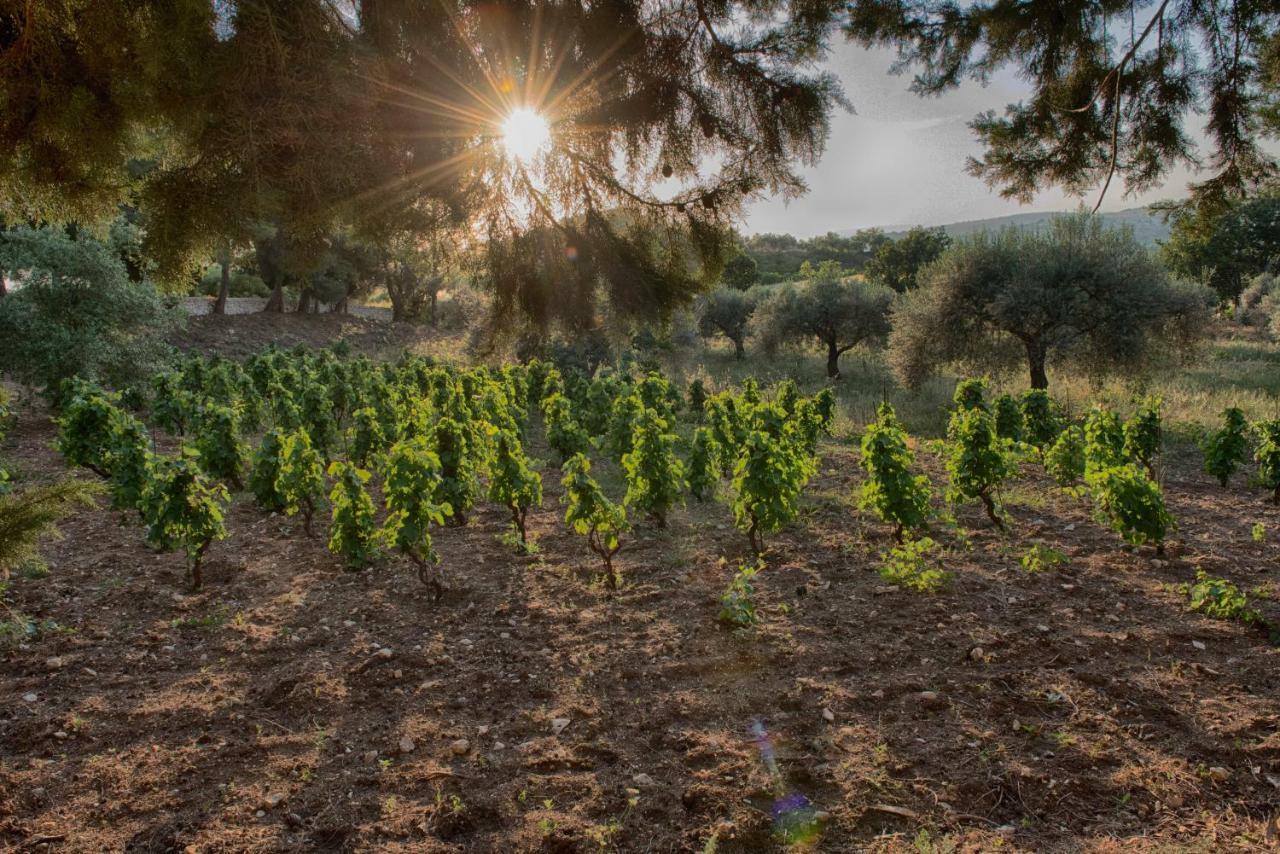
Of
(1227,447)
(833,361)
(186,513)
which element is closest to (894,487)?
(1227,447)

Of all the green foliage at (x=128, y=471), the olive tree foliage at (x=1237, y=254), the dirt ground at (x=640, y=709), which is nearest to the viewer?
the dirt ground at (x=640, y=709)

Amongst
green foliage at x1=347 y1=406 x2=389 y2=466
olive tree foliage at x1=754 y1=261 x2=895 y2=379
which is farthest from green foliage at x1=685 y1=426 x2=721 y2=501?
olive tree foliage at x1=754 y1=261 x2=895 y2=379

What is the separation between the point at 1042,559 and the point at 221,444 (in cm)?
1016

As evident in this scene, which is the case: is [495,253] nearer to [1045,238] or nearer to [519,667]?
[519,667]

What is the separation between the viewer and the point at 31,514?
6.68 ft

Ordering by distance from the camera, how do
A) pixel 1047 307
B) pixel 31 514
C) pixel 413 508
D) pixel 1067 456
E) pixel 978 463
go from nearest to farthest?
pixel 31 514, pixel 413 508, pixel 978 463, pixel 1067 456, pixel 1047 307

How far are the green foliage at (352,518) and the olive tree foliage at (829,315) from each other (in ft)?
68.9

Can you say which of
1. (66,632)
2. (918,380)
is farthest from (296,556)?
(918,380)

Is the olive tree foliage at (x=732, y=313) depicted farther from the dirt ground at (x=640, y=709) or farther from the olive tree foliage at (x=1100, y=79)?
the olive tree foliage at (x=1100, y=79)

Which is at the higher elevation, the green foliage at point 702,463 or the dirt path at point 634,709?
the green foliage at point 702,463

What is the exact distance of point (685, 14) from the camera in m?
2.99

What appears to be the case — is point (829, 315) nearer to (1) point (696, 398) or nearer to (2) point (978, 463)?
(1) point (696, 398)

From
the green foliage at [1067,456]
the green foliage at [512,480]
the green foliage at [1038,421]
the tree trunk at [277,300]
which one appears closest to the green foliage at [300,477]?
the green foliage at [512,480]

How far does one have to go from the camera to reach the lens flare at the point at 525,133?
2.88 metres
